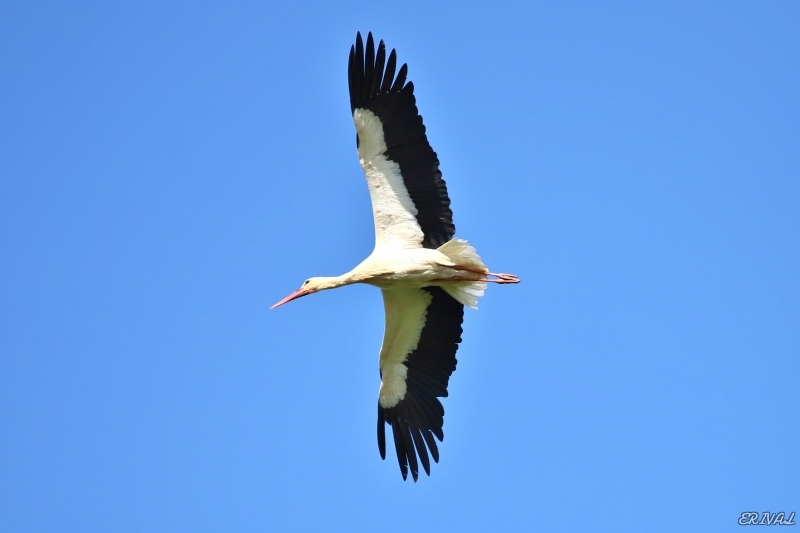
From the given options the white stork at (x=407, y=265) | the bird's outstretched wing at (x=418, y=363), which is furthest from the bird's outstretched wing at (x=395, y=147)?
the bird's outstretched wing at (x=418, y=363)

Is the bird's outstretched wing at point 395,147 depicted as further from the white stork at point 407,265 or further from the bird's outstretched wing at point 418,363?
the bird's outstretched wing at point 418,363

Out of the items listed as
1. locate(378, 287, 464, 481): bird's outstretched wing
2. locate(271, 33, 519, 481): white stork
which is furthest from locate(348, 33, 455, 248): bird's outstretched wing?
locate(378, 287, 464, 481): bird's outstretched wing

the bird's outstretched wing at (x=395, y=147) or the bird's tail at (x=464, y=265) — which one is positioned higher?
the bird's outstretched wing at (x=395, y=147)

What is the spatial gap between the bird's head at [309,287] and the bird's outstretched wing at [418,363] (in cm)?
69

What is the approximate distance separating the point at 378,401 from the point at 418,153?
2992 millimetres

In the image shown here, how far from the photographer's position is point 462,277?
10.3 m

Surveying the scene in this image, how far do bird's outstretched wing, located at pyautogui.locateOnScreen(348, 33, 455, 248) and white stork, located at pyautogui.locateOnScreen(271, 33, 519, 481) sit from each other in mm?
10

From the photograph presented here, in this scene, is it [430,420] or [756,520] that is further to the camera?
[430,420]

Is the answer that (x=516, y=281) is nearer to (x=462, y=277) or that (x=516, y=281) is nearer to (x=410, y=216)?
(x=462, y=277)

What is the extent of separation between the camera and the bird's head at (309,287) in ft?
35.1

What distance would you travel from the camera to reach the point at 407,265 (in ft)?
33.1

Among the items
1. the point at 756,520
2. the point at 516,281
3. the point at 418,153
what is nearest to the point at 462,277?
the point at 516,281

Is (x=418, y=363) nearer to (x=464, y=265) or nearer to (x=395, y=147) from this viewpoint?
(x=464, y=265)

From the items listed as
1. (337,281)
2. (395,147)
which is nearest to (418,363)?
(337,281)
